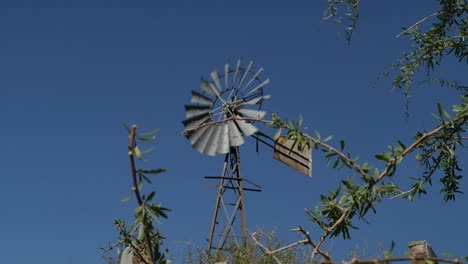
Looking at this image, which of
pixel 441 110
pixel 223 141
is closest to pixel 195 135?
pixel 223 141

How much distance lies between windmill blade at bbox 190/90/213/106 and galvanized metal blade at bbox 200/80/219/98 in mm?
174

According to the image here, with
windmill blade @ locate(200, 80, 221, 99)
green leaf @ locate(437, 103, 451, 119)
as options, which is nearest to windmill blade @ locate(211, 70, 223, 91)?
windmill blade @ locate(200, 80, 221, 99)

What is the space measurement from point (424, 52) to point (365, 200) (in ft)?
7.38

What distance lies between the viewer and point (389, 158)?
254 centimetres

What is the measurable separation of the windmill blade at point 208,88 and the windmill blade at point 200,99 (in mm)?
174

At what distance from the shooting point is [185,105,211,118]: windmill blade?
13.9 m

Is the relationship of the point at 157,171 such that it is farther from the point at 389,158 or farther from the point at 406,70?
the point at 406,70

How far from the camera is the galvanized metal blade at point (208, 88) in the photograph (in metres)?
14.2

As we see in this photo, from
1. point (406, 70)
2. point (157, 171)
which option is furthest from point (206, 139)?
point (157, 171)

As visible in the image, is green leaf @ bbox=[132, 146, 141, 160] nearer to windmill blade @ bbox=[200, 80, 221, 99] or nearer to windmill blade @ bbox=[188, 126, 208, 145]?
windmill blade @ bbox=[188, 126, 208, 145]

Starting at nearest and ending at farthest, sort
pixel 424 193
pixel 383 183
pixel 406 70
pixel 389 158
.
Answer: pixel 389 158
pixel 383 183
pixel 424 193
pixel 406 70

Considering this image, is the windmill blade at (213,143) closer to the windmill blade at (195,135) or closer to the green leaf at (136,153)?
the windmill blade at (195,135)

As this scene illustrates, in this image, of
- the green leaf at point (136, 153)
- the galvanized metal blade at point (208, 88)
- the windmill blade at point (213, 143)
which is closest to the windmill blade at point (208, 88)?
the galvanized metal blade at point (208, 88)

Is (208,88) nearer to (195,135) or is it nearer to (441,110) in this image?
(195,135)
